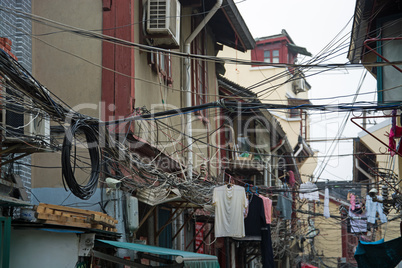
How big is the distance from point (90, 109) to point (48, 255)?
361 centimetres

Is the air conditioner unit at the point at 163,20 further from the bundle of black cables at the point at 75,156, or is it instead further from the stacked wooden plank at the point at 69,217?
the stacked wooden plank at the point at 69,217

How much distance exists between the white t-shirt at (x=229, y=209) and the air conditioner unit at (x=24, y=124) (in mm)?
6284

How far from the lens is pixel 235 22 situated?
61.3 ft

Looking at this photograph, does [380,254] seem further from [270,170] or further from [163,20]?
[270,170]

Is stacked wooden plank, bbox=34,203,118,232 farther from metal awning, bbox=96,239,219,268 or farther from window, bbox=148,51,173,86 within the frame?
window, bbox=148,51,173,86

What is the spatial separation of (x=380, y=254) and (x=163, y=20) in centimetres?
761

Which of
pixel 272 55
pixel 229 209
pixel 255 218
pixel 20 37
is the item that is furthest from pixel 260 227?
pixel 272 55

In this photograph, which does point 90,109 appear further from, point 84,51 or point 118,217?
point 118,217

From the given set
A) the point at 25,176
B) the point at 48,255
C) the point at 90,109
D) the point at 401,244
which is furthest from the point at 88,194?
the point at 401,244

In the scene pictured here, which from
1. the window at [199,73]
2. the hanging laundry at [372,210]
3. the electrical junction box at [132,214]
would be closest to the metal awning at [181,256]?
the electrical junction box at [132,214]

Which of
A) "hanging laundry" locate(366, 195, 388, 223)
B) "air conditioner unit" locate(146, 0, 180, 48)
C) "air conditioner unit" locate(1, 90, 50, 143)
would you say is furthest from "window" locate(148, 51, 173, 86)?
"hanging laundry" locate(366, 195, 388, 223)

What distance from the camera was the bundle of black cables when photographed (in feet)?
25.7

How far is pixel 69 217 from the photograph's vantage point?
9414 millimetres

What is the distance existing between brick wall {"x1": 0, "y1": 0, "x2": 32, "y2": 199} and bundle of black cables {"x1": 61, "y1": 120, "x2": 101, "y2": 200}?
1.55 meters
